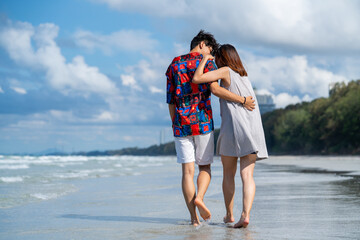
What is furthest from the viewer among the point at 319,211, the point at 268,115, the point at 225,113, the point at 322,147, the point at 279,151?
the point at 268,115

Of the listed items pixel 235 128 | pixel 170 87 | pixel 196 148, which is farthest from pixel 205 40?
pixel 196 148

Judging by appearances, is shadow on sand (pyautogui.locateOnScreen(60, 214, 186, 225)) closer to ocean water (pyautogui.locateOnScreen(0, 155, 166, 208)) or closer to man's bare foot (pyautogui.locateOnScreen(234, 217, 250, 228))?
man's bare foot (pyautogui.locateOnScreen(234, 217, 250, 228))

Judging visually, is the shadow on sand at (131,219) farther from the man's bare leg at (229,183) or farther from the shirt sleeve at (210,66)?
the shirt sleeve at (210,66)

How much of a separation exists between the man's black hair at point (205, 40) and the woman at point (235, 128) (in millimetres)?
85

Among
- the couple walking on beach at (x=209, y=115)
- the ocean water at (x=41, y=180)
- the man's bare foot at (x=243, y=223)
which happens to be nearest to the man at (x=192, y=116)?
the couple walking on beach at (x=209, y=115)

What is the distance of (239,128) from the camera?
163 inches

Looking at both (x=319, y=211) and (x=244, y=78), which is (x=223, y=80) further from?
(x=319, y=211)

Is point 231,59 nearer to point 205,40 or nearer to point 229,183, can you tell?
point 205,40

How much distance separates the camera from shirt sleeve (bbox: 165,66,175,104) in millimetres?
4375

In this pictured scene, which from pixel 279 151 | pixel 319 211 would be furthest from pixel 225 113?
pixel 279 151

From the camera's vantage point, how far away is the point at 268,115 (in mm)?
110500

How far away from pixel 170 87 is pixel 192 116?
0.37m

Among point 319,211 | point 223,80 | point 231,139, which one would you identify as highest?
point 223,80

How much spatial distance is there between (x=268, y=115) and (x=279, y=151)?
2310cm
